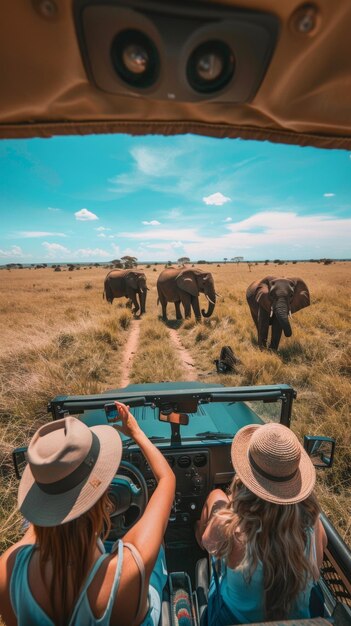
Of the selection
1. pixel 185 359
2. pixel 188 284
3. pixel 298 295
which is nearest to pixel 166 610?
pixel 185 359

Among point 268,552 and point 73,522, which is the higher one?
point 73,522

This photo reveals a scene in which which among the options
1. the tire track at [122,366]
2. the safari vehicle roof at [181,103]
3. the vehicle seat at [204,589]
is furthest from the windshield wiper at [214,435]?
the tire track at [122,366]

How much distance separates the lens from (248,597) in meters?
1.54

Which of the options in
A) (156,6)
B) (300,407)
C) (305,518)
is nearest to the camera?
(156,6)

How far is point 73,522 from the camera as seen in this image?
4.18 feet

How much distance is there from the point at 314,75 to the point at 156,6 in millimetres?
588

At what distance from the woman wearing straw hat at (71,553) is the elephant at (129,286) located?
15156 mm

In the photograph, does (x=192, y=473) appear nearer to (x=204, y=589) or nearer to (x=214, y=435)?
(x=214, y=435)

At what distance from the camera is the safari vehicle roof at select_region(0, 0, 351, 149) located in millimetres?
876

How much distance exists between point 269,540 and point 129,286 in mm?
15519

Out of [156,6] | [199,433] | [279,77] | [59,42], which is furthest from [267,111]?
[199,433]

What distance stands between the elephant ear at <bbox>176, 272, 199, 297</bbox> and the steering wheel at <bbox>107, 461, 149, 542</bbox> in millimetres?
11457

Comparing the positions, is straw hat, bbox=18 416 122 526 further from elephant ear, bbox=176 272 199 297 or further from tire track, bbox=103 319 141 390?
elephant ear, bbox=176 272 199 297

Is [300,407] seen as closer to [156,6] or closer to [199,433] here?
[199,433]
